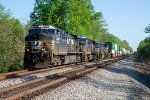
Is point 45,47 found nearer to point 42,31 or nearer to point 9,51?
point 42,31

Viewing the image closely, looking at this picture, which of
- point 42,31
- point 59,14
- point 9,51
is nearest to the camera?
point 9,51

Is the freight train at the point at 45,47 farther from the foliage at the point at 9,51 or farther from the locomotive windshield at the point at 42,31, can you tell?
the foliage at the point at 9,51

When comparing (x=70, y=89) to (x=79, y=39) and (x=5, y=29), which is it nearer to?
(x=5, y=29)

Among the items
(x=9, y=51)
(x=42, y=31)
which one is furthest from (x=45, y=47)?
(x=9, y=51)

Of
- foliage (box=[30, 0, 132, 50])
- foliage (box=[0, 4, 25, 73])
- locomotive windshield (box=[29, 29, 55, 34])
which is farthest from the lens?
foliage (box=[30, 0, 132, 50])

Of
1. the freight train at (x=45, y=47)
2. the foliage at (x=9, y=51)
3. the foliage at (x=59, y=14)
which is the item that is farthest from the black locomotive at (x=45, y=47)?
the foliage at (x=59, y=14)


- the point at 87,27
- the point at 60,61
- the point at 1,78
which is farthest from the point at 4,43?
the point at 87,27

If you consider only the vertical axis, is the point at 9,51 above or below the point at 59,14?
below

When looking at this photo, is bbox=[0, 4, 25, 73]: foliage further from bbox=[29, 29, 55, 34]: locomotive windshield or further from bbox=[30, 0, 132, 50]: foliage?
bbox=[30, 0, 132, 50]: foliage

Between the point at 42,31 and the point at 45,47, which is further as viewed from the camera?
the point at 42,31

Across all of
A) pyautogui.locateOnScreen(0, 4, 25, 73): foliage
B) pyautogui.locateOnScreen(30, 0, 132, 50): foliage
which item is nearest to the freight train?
pyautogui.locateOnScreen(0, 4, 25, 73): foliage

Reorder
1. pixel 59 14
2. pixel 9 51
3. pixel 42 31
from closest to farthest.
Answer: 1. pixel 9 51
2. pixel 42 31
3. pixel 59 14

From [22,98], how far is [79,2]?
48.1 metres

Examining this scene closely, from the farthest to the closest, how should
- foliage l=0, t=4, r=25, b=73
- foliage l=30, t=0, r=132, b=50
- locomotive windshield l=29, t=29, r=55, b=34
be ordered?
foliage l=30, t=0, r=132, b=50, locomotive windshield l=29, t=29, r=55, b=34, foliage l=0, t=4, r=25, b=73
